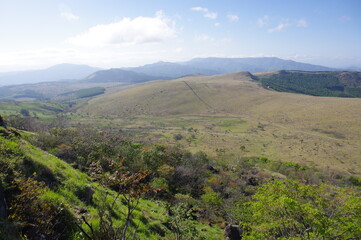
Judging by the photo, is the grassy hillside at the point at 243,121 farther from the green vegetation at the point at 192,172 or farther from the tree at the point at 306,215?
the tree at the point at 306,215

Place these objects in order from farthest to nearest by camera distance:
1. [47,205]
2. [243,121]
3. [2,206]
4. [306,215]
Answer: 1. [243,121]
2. [306,215]
3. [47,205]
4. [2,206]

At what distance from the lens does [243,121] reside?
96.7 metres

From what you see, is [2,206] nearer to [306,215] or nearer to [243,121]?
[306,215]

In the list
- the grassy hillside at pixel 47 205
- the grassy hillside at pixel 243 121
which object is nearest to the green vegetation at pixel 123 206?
the grassy hillside at pixel 47 205

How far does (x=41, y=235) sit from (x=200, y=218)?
42.2 feet

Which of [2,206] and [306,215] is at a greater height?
[2,206]

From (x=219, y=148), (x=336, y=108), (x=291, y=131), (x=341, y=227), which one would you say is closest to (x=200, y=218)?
(x=341, y=227)

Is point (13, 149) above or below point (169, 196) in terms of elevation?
above

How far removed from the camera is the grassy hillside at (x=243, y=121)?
57344 millimetres

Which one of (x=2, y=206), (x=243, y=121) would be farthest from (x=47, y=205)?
(x=243, y=121)

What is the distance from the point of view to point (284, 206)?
9773 mm

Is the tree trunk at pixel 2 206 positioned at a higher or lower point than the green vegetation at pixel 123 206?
higher

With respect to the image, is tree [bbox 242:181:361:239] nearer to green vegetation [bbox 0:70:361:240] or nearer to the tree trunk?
green vegetation [bbox 0:70:361:240]

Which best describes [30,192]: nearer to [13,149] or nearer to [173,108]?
[13,149]
